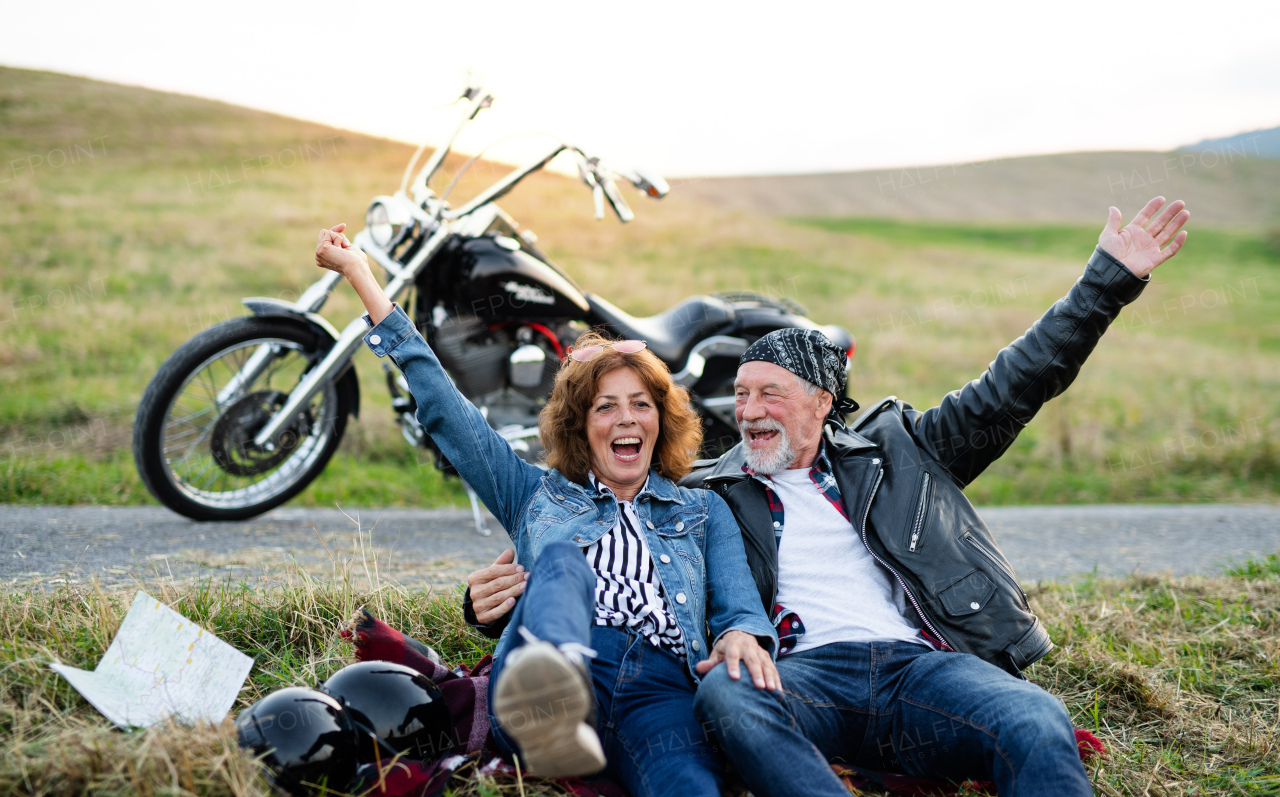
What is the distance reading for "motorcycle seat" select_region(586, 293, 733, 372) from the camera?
182 inches

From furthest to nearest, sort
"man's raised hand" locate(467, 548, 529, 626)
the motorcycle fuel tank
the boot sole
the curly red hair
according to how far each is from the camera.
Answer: the motorcycle fuel tank → the curly red hair → "man's raised hand" locate(467, 548, 529, 626) → the boot sole

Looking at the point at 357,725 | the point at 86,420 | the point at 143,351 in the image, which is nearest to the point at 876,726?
the point at 357,725

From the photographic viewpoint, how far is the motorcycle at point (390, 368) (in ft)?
13.5

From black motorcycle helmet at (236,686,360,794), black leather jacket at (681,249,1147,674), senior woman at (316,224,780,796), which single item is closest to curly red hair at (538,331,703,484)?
senior woman at (316,224,780,796)

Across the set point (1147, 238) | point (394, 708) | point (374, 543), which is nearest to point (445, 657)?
point (394, 708)

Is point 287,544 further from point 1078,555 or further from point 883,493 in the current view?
point 1078,555

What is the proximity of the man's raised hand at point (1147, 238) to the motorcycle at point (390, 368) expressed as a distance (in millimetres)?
2025

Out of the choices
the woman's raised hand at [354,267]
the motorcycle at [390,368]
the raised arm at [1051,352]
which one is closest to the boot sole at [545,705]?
the woman's raised hand at [354,267]

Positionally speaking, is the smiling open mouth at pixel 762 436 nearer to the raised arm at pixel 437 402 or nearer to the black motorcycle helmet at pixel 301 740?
the raised arm at pixel 437 402

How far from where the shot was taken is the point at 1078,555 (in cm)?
490

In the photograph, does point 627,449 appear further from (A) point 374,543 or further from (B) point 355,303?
(B) point 355,303

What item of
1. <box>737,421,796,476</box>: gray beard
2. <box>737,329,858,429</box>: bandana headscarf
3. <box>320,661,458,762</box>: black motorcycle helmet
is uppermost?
<box>737,329,858,429</box>: bandana headscarf

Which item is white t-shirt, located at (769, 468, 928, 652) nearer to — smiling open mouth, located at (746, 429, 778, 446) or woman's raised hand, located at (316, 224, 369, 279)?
smiling open mouth, located at (746, 429, 778, 446)

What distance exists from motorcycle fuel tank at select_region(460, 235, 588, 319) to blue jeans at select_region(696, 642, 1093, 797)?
2470 mm
